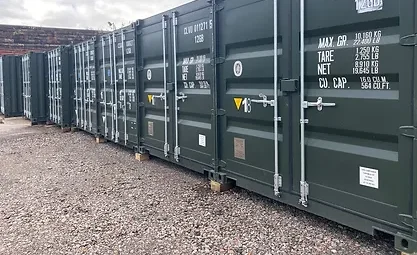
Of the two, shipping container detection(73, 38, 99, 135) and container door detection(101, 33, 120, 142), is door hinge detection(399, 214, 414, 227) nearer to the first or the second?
container door detection(101, 33, 120, 142)

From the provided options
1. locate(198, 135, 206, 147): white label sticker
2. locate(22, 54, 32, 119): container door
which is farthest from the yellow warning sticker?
locate(22, 54, 32, 119): container door

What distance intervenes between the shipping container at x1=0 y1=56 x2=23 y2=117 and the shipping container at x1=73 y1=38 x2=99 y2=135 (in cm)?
618

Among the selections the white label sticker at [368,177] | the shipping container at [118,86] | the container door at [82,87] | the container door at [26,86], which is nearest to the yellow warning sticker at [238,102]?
the white label sticker at [368,177]

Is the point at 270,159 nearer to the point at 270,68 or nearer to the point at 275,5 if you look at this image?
the point at 270,68

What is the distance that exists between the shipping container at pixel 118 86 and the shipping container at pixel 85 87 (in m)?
0.38

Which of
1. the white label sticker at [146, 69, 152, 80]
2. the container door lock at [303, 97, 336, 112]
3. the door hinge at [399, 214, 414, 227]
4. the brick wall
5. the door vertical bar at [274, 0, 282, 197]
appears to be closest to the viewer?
the door hinge at [399, 214, 414, 227]

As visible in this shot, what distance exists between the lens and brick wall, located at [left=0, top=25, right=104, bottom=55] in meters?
22.0

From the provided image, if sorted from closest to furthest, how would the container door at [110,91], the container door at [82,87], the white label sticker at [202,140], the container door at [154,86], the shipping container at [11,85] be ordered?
the white label sticker at [202,140] → the container door at [154,86] → the container door at [110,91] → the container door at [82,87] → the shipping container at [11,85]

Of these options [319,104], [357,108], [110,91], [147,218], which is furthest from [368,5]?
[110,91]

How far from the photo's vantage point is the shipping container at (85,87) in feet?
32.3

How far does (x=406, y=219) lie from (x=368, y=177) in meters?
0.42

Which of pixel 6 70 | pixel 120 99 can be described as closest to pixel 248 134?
pixel 120 99

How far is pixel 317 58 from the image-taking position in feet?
12.1

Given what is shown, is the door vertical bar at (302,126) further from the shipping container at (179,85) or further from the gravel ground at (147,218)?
the shipping container at (179,85)
